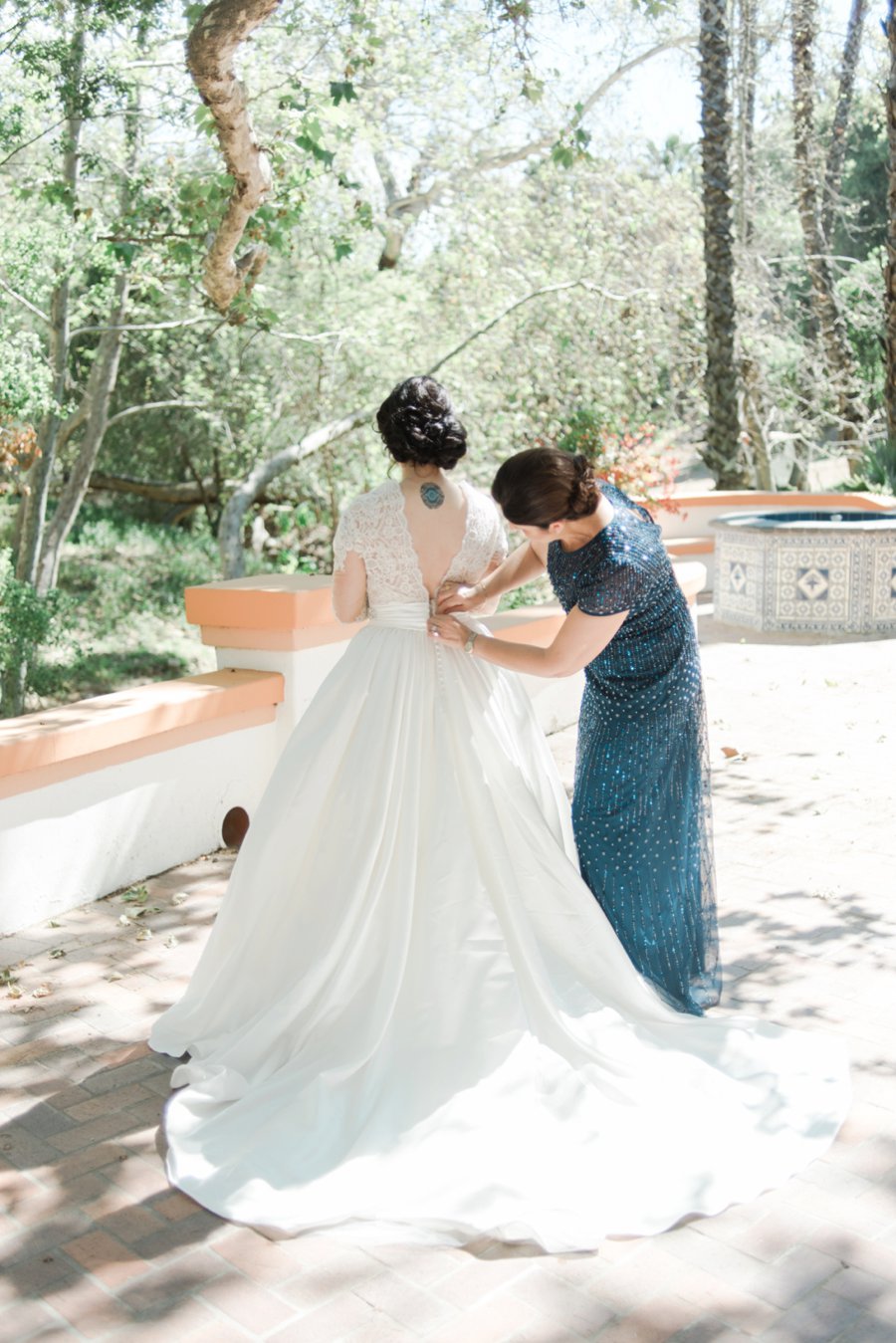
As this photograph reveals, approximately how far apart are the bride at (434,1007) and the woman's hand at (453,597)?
3 cm

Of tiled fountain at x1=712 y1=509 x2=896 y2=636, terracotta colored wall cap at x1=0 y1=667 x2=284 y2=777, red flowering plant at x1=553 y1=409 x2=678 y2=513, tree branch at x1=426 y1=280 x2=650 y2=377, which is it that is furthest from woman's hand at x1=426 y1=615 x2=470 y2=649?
tree branch at x1=426 y1=280 x2=650 y2=377

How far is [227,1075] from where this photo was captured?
3.49 metres

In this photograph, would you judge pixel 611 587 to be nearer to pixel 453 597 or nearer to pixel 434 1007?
pixel 453 597

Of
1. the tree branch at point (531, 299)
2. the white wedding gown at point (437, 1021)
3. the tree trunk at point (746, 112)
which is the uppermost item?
the tree trunk at point (746, 112)

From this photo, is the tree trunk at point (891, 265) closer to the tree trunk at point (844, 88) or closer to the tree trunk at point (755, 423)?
the tree trunk at point (755, 423)

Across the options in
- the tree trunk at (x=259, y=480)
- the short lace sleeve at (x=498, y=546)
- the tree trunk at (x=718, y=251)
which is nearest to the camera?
the short lace sleeve at (x=498, y=546)

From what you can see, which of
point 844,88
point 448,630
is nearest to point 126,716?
point 448,630

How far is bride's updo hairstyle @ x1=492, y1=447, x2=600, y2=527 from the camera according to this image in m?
3.40

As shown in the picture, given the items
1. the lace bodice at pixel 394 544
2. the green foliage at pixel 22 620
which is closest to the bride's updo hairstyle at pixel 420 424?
the lace bodice at pixel 394 544

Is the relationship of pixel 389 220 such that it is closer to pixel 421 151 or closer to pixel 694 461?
pixel 421 151

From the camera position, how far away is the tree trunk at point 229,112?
540cm

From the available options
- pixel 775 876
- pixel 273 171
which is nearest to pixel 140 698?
pixel 775 876

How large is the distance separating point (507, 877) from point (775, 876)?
2.02m

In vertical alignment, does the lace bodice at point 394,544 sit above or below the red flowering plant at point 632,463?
below
